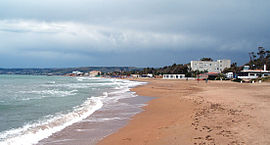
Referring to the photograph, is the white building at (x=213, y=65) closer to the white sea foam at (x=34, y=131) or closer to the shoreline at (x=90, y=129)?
the shoreline at (x=90, y=129)

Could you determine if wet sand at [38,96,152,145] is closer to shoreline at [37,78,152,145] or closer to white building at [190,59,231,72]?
shoreline at [37,78,152,145]

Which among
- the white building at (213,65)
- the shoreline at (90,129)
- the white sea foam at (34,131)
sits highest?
the white building at (213,65)

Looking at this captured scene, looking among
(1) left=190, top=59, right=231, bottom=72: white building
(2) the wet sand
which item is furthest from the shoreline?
(1) left=190, top=59, right=231, bottom=72: white building

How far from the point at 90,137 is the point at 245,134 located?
16.2 ft

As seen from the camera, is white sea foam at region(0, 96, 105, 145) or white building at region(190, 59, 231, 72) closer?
white sea foam at region(0, 96, 105, 145)

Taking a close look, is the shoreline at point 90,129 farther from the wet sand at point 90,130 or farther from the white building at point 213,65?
the white building at point 213,65

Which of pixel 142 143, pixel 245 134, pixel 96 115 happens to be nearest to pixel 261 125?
pixel 245 134

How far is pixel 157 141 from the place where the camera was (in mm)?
6496

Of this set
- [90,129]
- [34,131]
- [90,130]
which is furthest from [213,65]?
[34,131]

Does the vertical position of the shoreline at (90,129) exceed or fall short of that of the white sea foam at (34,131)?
it falls short

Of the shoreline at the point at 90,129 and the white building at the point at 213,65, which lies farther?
the white building at the point at 213,65

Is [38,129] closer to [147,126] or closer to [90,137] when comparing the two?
[90,137]

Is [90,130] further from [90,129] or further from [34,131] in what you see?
[34,131]

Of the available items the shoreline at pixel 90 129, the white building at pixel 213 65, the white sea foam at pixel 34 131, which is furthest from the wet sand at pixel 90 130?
the white building at pixel 213 65
